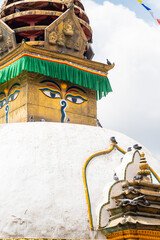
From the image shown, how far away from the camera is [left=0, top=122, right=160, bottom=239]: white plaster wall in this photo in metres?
6.70

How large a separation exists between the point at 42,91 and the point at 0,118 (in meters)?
1.73

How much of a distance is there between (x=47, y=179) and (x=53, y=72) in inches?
185

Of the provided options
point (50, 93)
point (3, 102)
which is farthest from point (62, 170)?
point (3, 102)

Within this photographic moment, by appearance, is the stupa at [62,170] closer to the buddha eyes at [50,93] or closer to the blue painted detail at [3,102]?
the buddha eyes at [50,93]

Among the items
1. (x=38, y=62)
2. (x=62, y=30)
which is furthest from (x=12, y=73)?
(x=62, y=30)

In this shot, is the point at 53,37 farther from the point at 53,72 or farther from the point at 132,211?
the point at 132,211

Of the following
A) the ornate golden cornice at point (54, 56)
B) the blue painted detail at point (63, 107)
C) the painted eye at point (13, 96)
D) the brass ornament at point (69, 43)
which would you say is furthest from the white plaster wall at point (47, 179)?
the brass ornament at point (69, 43)

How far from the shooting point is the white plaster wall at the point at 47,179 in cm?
670

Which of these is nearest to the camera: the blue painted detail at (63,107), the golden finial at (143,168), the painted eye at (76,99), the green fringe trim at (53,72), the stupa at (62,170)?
the stupa at (62,170)

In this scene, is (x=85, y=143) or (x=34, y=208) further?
(x=85, y=143)

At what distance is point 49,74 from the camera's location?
11.0m

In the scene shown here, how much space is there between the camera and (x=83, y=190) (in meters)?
7.27

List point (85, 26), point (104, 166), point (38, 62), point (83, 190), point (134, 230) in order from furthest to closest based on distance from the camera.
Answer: point (85, 26) → point (38, 62) → point (104, 166) → point (83, 190) → point (134, 230)

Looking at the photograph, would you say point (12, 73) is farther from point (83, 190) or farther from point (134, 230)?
point (134, 230)
